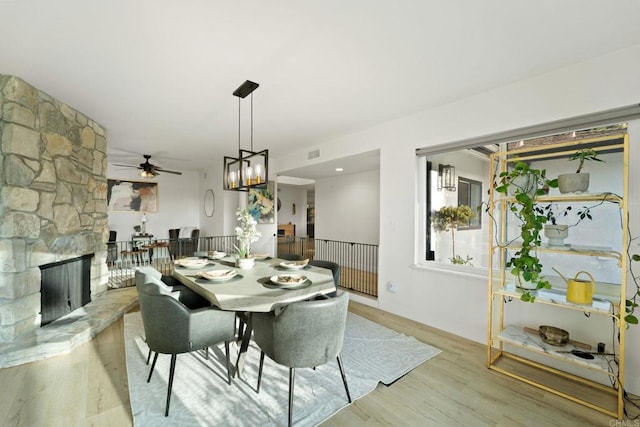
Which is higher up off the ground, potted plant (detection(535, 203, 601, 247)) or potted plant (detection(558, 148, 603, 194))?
potted plant (detection(558, 148, 603, 194))

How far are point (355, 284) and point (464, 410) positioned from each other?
10.5ft

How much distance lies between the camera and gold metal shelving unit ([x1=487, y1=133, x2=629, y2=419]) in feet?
6.19

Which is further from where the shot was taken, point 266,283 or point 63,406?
point 266,283

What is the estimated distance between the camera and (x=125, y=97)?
2988mm

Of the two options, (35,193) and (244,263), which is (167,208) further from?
(244,263)

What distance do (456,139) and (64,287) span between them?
479 centimetres

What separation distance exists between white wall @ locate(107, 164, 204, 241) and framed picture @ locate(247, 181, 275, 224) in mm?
2553

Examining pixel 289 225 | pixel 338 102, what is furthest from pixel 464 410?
pixel 289 225

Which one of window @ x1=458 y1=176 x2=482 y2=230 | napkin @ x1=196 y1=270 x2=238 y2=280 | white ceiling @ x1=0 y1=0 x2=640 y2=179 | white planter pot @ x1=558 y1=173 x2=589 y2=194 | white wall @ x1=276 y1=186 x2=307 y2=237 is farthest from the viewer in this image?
white wall @ x1=276 y1=186 x2=307 y2=237

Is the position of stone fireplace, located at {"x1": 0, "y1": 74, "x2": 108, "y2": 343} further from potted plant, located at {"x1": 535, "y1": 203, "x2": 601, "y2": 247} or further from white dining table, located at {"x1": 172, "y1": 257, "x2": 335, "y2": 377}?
potted plant, located at {"x1": 535, "y1": 203, "x2": 601, "y2": 247}

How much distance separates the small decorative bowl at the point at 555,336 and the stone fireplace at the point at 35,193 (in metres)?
4.76

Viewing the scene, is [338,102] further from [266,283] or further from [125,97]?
[125,97]

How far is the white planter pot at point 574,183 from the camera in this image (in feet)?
6.66

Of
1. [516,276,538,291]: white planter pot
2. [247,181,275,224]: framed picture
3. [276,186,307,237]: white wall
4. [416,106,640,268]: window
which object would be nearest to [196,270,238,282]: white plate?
[416,106,640,268]: window
